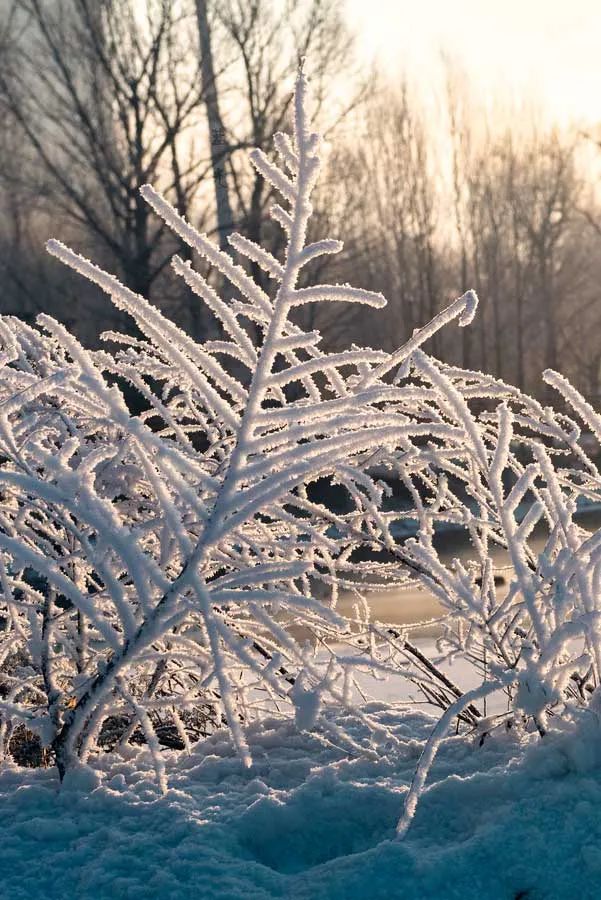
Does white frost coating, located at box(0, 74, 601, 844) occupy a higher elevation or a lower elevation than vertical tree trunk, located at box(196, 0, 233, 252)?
lower

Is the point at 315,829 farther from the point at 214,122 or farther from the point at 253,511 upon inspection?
the point at 214,122

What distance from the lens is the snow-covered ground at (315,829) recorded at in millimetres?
1464

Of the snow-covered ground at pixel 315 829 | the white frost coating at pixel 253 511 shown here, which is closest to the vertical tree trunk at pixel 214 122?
the white frost coating at pixel 253 511

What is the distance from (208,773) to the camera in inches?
75.9

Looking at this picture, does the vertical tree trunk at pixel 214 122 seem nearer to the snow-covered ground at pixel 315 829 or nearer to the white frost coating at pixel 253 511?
the white frost coating at pixel 253 511

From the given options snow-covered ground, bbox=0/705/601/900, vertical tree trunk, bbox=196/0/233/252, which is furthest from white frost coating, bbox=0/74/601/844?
vertical tree trunk, bbox=196/0/233/252

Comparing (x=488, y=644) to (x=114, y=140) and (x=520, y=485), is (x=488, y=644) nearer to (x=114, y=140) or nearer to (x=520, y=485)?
(x=520, y=485)

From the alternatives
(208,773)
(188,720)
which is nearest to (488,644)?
(208,773)

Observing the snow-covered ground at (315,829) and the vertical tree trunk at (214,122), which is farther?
the vertical tree trunk at (214,122)

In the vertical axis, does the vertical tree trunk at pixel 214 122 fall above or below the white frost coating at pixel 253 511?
above

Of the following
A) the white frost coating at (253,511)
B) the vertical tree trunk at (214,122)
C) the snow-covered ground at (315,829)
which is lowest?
the snow-covered ground at (315,829)

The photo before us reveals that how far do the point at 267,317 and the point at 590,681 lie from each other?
1.07m

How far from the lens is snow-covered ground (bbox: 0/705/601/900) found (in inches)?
57.6

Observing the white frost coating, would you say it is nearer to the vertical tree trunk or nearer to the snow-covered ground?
the snow-covered ground
